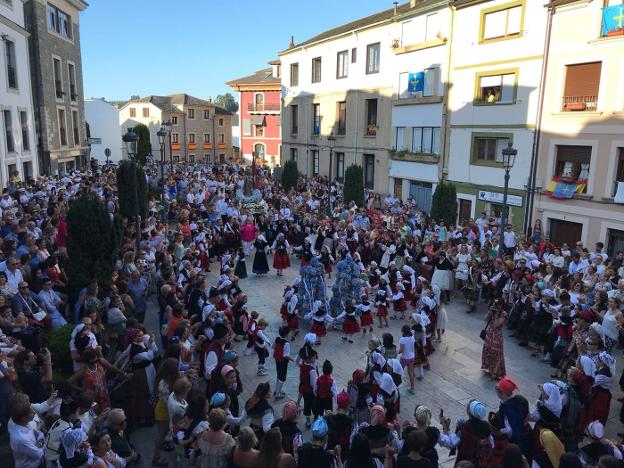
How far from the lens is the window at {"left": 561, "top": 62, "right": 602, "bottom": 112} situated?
17400 millimetres

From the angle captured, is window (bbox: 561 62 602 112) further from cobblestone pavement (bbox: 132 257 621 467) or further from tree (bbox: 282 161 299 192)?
tree (bbox: 282 161 299 192)

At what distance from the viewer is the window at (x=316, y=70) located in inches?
1394

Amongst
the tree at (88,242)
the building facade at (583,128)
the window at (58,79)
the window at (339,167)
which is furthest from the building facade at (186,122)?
the tree at (88,242)

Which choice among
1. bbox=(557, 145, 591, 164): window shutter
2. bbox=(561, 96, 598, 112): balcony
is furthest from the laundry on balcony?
bbox=(561, 96, 598, 112): balcony

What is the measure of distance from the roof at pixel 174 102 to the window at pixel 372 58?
36.1m

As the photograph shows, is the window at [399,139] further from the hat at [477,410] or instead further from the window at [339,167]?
the hat at [477,410]

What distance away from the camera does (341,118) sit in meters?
33.6

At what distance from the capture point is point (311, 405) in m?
7.42

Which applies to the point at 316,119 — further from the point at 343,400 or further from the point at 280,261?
the point at 343,400

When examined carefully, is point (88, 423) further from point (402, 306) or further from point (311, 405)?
point (402, 306)

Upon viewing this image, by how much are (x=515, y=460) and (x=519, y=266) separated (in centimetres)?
869

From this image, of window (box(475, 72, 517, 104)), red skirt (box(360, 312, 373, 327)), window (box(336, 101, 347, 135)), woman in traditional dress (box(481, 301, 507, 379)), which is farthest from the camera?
window (box(336, 101, 347, 135))

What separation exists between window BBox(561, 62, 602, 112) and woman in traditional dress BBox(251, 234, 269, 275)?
42.1ft

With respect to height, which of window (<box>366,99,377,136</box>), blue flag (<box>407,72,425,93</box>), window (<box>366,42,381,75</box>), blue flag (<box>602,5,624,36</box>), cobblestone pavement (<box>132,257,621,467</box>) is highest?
window (<box>366,42,381,75</box>)
